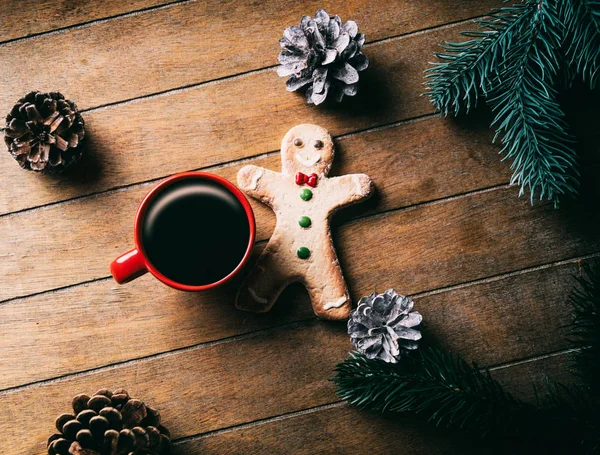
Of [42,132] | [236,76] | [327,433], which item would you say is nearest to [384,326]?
[327,433]

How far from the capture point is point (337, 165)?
2.92ft

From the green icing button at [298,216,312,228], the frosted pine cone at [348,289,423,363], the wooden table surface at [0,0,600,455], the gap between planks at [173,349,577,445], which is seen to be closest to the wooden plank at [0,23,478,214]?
the wooden table surface at [0,0,600,455]

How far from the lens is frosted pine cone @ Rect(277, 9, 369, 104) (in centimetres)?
83

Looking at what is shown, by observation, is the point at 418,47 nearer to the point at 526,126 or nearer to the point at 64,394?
the point at 526,126

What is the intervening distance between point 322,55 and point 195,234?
0.33 meters

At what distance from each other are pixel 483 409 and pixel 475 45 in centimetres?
50

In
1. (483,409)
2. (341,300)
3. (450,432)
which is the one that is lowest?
(450,432)

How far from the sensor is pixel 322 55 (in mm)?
831

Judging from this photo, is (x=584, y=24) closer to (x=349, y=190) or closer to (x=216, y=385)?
(x=349, y=190)

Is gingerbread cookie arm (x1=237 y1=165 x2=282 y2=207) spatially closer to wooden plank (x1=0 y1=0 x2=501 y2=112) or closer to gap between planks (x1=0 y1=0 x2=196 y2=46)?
wooden plank (x1=0 y1=0 x2=501 y2=112)

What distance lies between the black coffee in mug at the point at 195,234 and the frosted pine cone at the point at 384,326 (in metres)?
0.20

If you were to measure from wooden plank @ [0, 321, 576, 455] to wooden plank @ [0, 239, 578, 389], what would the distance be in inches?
0.8

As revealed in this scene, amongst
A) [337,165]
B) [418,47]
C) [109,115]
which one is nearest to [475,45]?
[418,47]

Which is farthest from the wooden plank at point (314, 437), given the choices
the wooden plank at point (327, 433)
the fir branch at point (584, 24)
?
the fir branch at point (584, 24)
